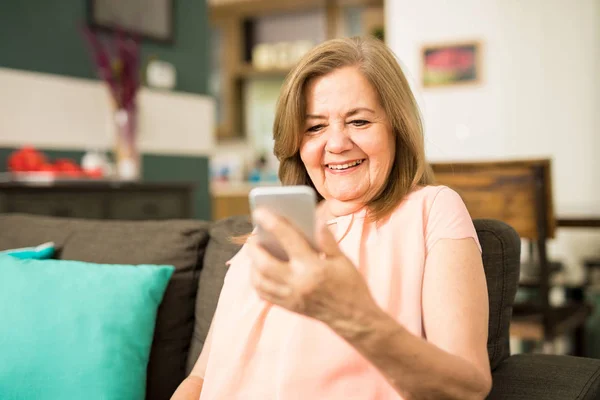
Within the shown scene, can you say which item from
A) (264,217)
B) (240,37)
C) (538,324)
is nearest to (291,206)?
(264,217)

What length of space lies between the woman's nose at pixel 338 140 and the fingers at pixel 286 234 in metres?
0.43

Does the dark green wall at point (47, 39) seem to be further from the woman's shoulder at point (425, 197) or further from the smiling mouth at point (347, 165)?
the woman's shoulder at point (425, 197)

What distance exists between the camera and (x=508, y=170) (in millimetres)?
2346

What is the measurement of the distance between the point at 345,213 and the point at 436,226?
0.22 meters

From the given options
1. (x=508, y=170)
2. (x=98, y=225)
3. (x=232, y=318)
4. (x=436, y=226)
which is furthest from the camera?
(x=508, y=170)

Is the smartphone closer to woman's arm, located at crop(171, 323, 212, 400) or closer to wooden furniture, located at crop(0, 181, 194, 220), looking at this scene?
woman's arm, located at crop(171, 323, 212, 400)

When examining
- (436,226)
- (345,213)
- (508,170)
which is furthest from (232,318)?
(508,170)

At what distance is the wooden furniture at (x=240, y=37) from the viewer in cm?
590

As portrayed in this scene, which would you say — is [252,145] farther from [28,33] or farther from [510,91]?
[28,33]

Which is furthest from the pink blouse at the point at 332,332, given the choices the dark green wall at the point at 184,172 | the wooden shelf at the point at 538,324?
the dark green wall at the point at 184,172

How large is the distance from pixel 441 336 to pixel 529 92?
161 inches

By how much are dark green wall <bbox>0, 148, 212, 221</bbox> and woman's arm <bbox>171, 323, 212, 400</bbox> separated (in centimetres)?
305

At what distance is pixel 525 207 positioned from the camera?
7.64 ft

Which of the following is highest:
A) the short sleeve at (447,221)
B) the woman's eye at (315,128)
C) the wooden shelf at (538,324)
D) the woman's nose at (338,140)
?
the woman's eye at (315,128)
